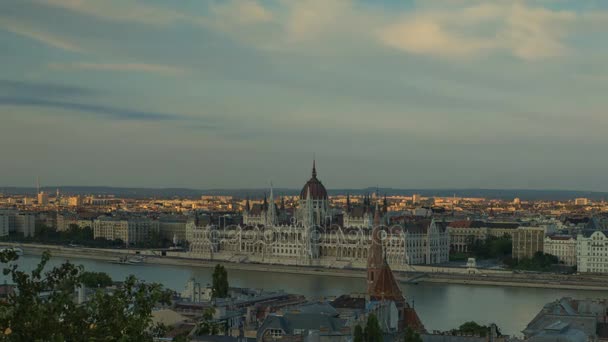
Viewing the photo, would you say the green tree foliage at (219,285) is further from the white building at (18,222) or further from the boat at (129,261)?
the white building at (18,222)

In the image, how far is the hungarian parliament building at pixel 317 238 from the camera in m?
33.6

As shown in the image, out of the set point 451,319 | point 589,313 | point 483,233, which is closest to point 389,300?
point 589,313

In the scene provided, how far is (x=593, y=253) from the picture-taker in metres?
30.3

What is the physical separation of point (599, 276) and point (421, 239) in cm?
736

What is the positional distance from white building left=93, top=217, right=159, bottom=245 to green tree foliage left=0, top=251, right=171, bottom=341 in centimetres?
4083

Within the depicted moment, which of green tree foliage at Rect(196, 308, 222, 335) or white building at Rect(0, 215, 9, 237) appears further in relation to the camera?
white building at Rect(0, 215, 9, 237)

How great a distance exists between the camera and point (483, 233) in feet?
131

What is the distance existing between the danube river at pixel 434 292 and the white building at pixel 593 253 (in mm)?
5018

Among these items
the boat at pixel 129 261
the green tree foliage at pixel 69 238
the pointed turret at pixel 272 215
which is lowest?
the boat at pixel 129 261

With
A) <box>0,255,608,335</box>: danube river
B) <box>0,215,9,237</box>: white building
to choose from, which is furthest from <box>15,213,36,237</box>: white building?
<box>0,255,608,335</box>: danube river

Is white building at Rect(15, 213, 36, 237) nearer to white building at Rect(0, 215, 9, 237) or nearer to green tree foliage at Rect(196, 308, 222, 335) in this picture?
white building at Rect(0, 215, 9, 237)

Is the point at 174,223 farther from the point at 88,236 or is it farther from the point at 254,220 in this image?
the point at 254,220

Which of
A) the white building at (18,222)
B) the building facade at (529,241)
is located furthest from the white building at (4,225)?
the building facade at (529,241)

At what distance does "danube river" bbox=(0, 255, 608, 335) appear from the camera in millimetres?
18469
